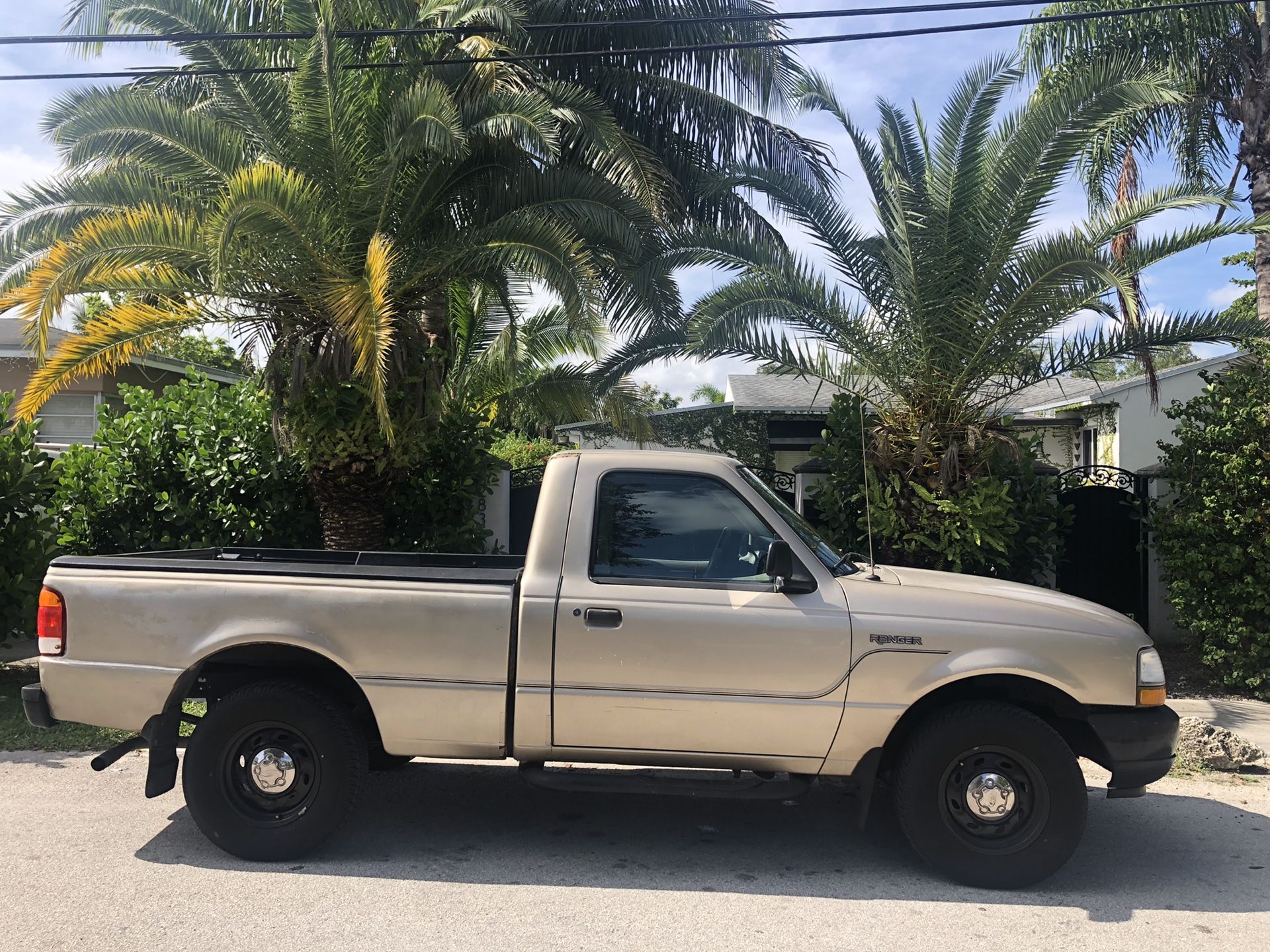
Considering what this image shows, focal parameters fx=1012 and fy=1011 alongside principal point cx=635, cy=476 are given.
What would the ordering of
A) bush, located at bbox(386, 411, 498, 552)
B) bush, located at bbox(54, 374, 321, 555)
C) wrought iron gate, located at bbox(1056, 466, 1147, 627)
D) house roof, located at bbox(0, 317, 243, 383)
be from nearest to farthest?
bush, located at bbox(54, 374, 321, 555) → bush, located at bbox(386, 411, 498, 552) → wrought iron gate, located at bbox(1056, 466, 1147, 627) → house roof, located at bbox(0, 317, 243, 383)

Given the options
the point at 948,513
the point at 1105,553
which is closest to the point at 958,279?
the point at 948,513

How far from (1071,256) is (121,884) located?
24.9 feet

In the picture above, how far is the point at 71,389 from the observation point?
15203 millimetres

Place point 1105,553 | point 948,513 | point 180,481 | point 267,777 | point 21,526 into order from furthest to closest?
1. point 1105,553
2. point 180,481
3. point 948,513
4. point 21,526
5. point 267,777

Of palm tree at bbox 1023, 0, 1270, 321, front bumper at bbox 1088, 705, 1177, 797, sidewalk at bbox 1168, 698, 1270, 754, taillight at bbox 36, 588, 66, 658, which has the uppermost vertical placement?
palm tree at bbox 1023, 0, 1270, 321

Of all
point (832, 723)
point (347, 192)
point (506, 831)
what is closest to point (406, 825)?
point (506, 831)

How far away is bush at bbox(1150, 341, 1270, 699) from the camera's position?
8312mm

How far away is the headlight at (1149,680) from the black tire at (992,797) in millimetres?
442

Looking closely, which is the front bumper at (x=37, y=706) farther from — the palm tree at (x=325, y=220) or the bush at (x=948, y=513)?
the bush at (x=948, y=513)

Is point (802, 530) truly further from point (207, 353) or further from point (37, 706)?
point (207, 353)

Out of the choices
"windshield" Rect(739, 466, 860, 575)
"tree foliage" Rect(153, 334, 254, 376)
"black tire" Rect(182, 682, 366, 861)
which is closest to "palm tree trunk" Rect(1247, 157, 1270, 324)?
"windshield" Rect(739, 466, 860, 575)

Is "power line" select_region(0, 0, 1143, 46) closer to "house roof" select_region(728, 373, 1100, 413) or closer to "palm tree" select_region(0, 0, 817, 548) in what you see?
"palm tree" select_region(0, 0, 817, 548)

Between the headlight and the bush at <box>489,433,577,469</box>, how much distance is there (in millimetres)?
12240

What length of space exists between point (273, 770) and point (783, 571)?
2.56 meters
